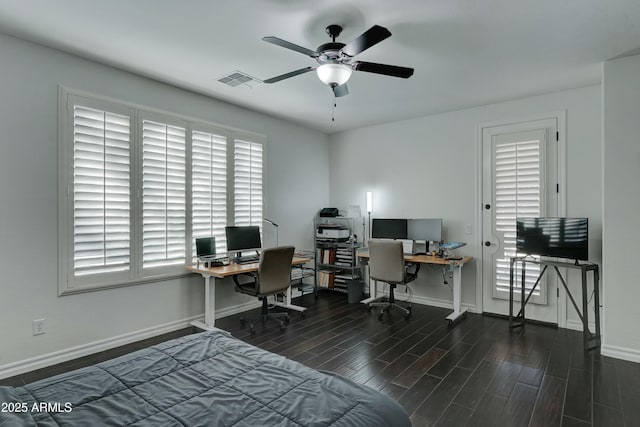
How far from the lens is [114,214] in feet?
10.7

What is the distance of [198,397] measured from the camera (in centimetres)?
132

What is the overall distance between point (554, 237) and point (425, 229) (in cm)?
154

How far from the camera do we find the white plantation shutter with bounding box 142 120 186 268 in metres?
3.54

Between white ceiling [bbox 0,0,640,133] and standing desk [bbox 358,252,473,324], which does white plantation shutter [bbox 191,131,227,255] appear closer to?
white ceiling [bbox 0,0,640,133]

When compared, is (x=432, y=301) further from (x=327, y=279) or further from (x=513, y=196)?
(x=513, y=196)

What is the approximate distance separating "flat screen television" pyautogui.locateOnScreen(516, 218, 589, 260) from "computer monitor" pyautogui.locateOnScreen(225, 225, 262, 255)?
10.5 feet

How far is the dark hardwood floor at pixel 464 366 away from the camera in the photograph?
88.7 inches

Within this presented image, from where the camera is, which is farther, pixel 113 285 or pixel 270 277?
pixel 270 277

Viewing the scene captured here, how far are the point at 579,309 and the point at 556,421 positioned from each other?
2.20m

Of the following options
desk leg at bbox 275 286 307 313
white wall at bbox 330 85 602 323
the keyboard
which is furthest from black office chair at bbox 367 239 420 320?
the keyboard

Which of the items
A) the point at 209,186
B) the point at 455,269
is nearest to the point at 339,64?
the point at 209,186

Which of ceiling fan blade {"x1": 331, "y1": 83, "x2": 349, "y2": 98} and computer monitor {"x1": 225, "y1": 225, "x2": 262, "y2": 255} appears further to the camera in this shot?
computer monitor {"x1": 225, "y1": 225, "x2": 262, "y2": 255}

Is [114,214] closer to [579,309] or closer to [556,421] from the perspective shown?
[556,421]

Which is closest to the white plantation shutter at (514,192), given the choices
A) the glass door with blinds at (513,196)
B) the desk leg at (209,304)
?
the glass door with blinds at (513,196)
